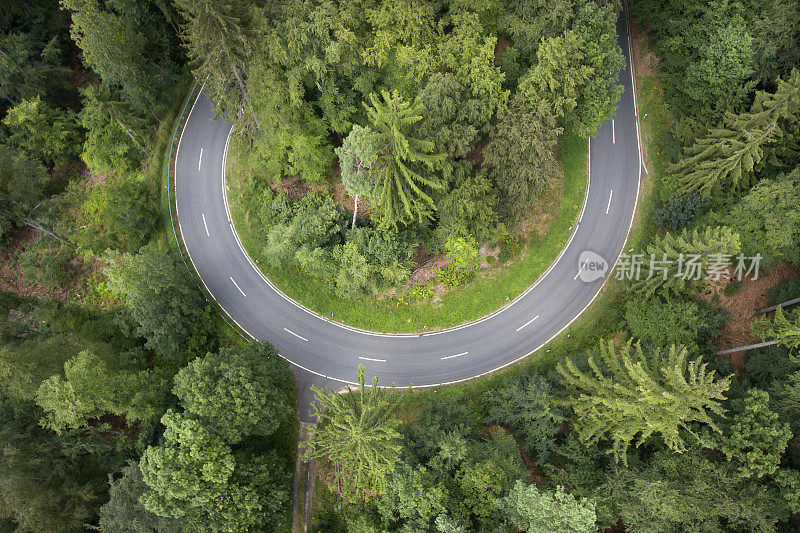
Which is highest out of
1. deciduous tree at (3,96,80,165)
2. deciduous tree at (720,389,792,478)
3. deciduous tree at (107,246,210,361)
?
deciduous tree at (3,96,80,165)

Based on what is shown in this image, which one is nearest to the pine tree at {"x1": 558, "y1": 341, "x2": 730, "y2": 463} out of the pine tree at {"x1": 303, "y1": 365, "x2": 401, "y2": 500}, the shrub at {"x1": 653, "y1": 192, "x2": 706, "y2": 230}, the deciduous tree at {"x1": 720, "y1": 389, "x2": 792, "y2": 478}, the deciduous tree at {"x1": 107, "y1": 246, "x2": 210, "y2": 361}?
the deciduous tree at {"x1": 720, "y1": 389, "x2": 792, "y2": 478}

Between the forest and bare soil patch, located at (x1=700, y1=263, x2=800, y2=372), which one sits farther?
bare soil patch, located at (x1=700, y1=263, x2=800, y2=372)

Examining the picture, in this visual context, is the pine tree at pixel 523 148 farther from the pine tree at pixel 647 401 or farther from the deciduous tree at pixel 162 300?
the deciduous tree at pixel 162 300

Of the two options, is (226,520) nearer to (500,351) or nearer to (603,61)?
(500,351)

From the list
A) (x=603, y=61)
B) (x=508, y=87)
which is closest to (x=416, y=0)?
(x=508, y=87)

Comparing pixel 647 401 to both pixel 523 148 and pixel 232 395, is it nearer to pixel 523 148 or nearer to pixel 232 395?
pixel 523 148

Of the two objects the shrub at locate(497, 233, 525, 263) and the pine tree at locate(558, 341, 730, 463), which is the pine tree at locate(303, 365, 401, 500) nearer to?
the pine tree at locate(558, 341, 730, 463)
